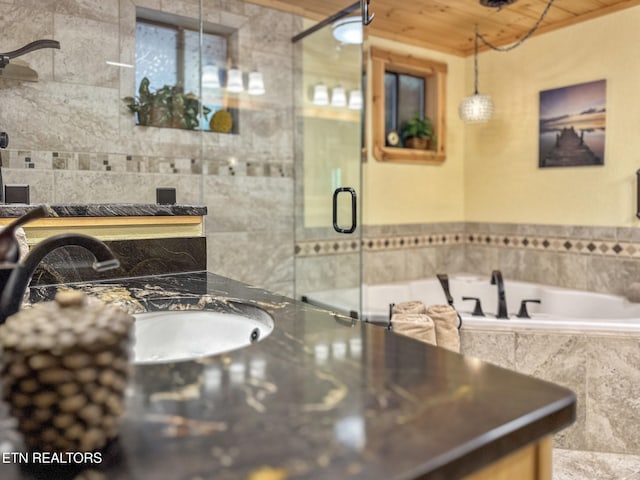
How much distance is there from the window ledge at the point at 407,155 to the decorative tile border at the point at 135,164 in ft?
2.70

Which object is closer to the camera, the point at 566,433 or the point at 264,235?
the point at 566,433

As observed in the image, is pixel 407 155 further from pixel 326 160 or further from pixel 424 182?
pixel 326 160

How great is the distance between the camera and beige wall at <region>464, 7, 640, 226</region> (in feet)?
10.5

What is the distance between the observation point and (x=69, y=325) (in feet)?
1.76

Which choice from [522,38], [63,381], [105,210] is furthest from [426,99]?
[63,381]

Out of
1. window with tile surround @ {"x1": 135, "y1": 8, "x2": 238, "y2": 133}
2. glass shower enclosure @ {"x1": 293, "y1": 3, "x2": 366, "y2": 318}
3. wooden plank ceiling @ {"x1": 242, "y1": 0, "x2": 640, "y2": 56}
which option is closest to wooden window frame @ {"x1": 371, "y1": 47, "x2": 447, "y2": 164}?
wooden plank ceiling @ {"x1": 242, "y1": 0, "x2": 640, "y2": 56}

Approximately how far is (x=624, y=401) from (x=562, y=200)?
63.9 inches

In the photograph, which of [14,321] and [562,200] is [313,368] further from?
[562,200]

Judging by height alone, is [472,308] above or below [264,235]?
below

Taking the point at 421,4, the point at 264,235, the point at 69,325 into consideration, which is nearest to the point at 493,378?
the point at 69,325

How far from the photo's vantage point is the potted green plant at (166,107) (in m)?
2.72

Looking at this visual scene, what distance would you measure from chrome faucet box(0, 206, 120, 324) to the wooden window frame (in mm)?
3128

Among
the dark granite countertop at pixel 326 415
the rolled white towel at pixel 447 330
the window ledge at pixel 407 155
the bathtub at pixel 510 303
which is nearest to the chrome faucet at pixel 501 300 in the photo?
the bathtub at pixel 510 303

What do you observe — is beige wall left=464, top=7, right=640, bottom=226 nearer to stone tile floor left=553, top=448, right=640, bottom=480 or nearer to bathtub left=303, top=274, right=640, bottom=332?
bathtub left=303, top=274, right=640, bottom=332
